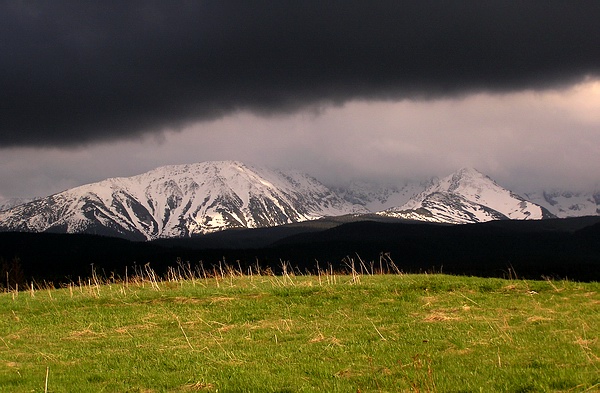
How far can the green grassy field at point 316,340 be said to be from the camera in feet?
45.1

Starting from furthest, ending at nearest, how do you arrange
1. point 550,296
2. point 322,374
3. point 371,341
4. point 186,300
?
point 186,300 → point 550,296 → point 371,341 → point 322,374

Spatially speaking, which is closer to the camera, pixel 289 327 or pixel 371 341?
pixel 371 341

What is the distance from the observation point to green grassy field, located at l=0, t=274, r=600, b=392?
1376 centimetres

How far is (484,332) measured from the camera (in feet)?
62.0

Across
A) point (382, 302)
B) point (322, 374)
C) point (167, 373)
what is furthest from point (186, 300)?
point (322, 374)

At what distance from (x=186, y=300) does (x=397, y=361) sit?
1666 centimetres

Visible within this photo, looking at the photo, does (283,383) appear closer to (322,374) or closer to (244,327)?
(322,374)

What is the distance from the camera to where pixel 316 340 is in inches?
749

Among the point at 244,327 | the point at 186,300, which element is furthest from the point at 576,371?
the point at 186,300

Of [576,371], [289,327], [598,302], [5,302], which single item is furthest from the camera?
[5,302]

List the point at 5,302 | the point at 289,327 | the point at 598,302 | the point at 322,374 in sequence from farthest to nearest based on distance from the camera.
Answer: the point at 5,302
the point at 598,302
the point at 289,327
the point at 322,374

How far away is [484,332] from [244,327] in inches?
351

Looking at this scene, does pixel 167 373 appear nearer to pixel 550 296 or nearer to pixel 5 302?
pixel 550 296

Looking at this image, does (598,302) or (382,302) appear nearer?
(598,302)
